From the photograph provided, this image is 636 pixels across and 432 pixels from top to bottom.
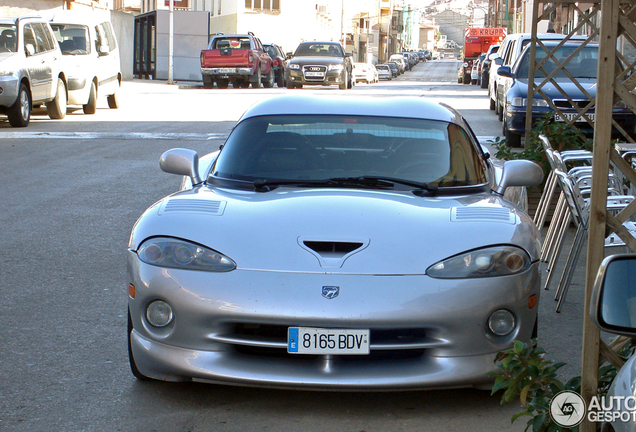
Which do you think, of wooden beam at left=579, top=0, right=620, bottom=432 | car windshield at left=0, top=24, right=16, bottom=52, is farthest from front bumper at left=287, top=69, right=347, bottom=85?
wooden beam at left=579, top=0, right=620, bottom=432

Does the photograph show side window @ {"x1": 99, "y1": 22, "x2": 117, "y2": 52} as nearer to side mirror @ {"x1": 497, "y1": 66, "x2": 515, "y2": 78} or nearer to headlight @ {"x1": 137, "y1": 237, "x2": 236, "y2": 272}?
side mirror @ {"x1": 497, "y1": 66, "x2": 515, "y2": 78}

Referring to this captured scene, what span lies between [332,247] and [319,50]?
30.5 metres

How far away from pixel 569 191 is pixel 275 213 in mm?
2167

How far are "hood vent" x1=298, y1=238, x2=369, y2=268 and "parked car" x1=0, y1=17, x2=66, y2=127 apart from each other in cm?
1262

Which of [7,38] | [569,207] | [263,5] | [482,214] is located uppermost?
[263,5]

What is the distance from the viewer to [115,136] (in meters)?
14.9

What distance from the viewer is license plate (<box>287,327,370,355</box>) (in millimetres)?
3363

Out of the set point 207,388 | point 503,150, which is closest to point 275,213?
point 207,388

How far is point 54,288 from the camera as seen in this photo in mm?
5520

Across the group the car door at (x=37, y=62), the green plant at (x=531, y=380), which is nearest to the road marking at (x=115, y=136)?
the car door at (x=37, y=62)

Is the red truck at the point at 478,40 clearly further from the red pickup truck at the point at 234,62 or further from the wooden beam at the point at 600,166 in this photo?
the wooden beam at the point at 600,166

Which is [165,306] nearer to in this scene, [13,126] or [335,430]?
[335,430]

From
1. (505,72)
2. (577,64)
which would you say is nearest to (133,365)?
(505,72)

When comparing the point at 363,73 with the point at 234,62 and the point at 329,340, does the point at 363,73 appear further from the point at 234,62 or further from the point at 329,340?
the point at 329,340
